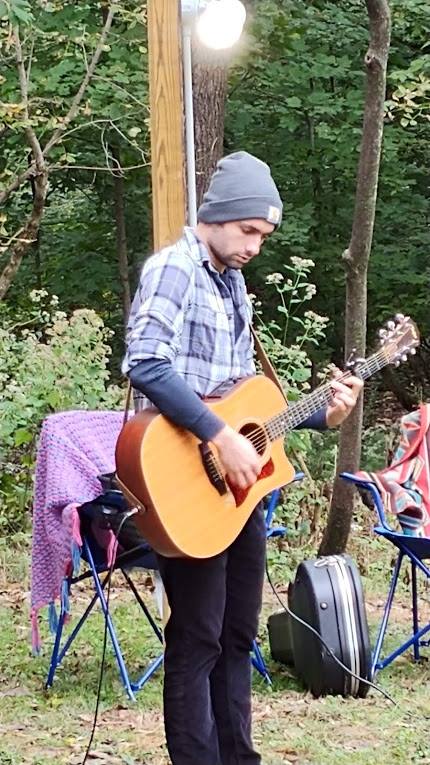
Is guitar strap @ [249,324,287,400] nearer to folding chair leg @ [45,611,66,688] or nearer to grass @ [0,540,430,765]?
grass @ [0,540,430,765]

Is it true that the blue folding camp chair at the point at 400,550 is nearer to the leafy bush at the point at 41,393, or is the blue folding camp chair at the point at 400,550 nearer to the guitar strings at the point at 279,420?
the guitar strings at the point at 279,420

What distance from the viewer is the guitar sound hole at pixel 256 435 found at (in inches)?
99.8

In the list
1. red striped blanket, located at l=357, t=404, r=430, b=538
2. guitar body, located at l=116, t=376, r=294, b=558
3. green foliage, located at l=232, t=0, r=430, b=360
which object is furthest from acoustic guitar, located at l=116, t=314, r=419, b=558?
green foliage, located at l=232, t=0, r=430, b=360

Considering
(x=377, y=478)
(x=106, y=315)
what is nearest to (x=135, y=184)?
(x=106, y=315)

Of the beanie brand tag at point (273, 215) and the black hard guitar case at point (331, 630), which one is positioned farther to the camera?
the black hard guitar case at point (331, 630)

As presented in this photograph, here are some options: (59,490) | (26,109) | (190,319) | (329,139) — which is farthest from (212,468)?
(329,139)

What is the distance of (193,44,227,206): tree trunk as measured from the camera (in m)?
5.03

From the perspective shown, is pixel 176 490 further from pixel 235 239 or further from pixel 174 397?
pixel 235 239

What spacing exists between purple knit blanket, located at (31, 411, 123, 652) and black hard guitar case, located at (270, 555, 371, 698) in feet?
2.52

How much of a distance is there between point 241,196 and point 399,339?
904 millimetres

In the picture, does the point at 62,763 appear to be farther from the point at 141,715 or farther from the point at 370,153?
the point at 370,153

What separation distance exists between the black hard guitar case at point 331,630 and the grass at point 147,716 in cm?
6

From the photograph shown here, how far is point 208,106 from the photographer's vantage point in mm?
5188

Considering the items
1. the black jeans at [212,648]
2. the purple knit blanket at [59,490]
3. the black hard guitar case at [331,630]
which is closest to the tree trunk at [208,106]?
the purple knit blanket at [59,490]
